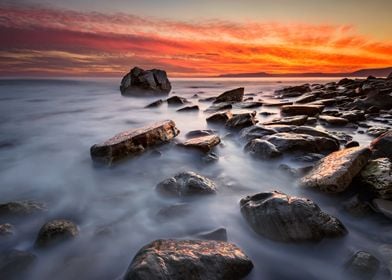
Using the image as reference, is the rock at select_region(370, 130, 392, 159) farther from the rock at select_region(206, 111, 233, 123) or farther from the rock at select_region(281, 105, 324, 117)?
the rock at select_region(281, 105, 324, 117)

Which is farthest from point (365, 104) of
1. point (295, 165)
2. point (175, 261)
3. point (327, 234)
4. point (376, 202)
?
point (175, 261)

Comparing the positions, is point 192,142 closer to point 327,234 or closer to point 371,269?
point 327,234

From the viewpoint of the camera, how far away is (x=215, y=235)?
254cm

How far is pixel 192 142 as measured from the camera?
4.79 m

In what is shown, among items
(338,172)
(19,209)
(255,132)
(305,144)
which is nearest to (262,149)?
(305,144)

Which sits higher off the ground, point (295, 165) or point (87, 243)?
point (295, 165)

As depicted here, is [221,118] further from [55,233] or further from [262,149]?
[55,233]

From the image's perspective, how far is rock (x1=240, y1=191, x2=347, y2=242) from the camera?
7.45ft

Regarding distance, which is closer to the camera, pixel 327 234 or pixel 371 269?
pixel 371 269

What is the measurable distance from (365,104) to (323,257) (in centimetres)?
752

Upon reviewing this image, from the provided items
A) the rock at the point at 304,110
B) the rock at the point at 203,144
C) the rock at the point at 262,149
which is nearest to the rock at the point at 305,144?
the rock at the point at 262,149

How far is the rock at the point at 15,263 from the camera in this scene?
6.87 ft

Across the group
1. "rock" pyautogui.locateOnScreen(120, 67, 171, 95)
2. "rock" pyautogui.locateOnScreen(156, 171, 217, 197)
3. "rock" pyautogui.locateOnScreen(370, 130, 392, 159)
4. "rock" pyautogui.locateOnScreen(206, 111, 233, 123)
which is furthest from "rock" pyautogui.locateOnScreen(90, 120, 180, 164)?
"rock" pyautogui.locateOnScreen(120, 67, 171, 95)

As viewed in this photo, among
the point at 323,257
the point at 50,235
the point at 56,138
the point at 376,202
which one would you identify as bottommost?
the point at 56,138
